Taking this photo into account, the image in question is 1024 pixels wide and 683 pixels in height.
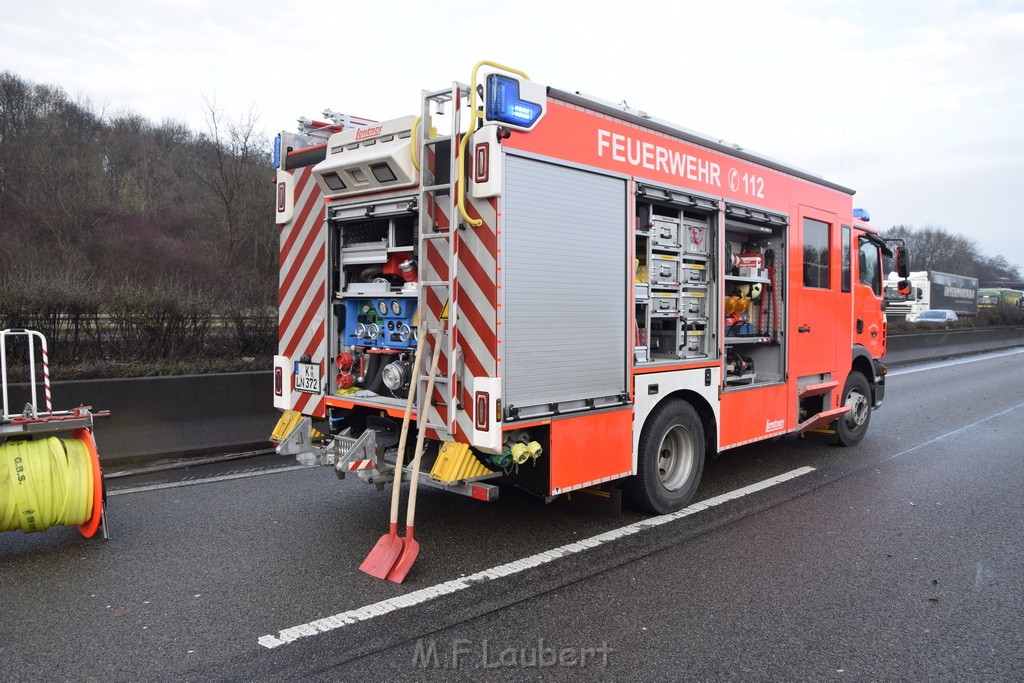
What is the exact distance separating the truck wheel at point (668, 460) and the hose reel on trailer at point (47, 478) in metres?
3.89

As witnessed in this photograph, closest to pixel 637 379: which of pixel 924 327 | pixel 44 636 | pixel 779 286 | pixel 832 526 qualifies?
pixel 832 526

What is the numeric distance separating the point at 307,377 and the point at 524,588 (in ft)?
8.85

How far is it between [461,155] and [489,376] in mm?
1403

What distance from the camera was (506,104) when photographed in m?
4.56

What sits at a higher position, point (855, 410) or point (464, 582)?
point (855, 410)

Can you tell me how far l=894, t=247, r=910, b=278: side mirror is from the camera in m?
9.59

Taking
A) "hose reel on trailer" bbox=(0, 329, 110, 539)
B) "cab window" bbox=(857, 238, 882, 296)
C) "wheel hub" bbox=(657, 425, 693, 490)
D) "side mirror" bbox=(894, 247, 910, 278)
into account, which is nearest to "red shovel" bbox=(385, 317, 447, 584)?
"hose reel on trailer" bbox=(0, 329, 110, 539)

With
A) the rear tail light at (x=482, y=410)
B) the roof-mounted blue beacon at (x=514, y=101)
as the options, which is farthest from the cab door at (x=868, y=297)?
the rear tail light at (x=482, y=410)

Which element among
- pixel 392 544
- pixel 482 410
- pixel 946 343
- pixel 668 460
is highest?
pixel 482 410

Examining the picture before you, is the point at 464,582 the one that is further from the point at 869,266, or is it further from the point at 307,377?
the point at 869,266

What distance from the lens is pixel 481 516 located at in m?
5.93

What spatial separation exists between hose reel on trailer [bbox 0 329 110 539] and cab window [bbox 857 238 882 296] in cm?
828

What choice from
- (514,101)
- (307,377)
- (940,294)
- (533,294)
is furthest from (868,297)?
(940,294)

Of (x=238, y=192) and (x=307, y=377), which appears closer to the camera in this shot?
(x=307, y=377)
